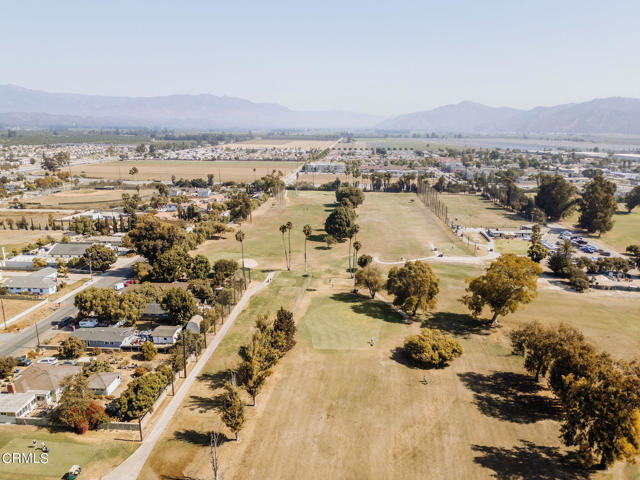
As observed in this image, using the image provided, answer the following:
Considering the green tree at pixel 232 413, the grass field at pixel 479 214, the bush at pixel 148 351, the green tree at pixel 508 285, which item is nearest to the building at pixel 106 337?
the bush at pixel 148 351

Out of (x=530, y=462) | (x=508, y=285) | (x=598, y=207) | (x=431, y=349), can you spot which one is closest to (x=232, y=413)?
(x=431, y=349)

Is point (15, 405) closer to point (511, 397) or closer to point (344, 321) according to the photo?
point (344, 321)

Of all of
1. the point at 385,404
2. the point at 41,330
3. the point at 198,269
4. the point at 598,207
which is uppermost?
the point at 598,207

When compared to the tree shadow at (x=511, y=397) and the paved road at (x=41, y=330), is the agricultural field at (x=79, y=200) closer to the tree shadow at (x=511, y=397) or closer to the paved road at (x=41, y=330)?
the paved road at (x=41, y=330)

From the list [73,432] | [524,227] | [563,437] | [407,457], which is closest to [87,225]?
[73,432]

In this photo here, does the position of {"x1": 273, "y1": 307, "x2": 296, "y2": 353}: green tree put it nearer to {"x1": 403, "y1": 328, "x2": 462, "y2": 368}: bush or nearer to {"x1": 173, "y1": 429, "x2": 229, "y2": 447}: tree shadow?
{"x1": 403, "y1": 328, "x2": 462, "y2": 368}: bush

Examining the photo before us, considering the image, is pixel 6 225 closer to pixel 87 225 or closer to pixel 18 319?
pixel 87 225
